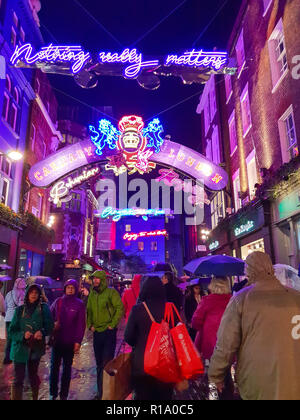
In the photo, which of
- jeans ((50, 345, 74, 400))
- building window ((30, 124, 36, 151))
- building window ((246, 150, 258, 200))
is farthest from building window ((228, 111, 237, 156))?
jeans ((50, 345, 74, 400))

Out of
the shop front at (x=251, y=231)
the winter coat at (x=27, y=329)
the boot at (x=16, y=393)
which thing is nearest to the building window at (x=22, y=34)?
the shop front at (x=251, y=231)

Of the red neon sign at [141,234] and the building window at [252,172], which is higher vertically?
the red neon sign at [141,234]

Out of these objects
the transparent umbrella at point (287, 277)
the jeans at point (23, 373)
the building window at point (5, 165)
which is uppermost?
A: the building window at point (5, 165)

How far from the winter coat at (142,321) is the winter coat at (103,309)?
7.37 ft

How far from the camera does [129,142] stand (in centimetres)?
1446

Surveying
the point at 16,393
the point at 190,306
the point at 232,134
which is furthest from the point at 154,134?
the point at 16,393

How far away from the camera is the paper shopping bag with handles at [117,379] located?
299 centimetres

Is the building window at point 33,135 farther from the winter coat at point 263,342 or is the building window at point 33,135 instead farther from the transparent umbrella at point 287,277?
the winter coat at point 263,342

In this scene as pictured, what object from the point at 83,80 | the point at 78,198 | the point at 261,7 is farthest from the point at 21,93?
the point at 78,198

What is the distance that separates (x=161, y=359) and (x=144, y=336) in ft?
1.37

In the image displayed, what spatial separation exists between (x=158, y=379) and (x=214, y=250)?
20431 millimetres

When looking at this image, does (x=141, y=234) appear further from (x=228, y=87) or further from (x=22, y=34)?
(x=22, y=34)

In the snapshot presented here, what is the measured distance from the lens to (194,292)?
798cm

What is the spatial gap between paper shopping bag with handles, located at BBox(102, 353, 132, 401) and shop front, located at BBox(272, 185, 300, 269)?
854cm
